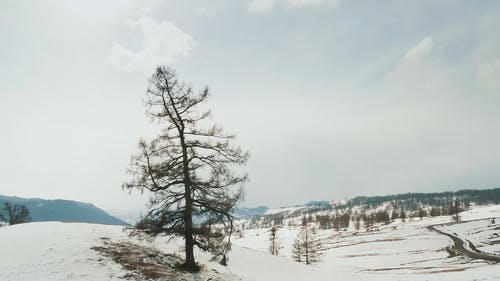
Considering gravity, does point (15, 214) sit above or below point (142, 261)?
below

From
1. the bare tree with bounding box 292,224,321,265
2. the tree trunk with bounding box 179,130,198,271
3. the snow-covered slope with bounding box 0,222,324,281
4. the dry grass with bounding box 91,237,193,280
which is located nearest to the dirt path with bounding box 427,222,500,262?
the bare tree with bounding box 292,224,321,265

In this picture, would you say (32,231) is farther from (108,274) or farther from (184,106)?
(184,106)

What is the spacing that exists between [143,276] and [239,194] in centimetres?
616

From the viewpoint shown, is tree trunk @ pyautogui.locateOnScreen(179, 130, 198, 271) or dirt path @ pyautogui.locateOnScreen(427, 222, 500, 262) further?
dirt path @ pyautogui.locateOnScreen(427, 222, 500, 262)

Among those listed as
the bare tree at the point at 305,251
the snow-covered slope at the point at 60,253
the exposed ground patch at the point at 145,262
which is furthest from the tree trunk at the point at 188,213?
the bare tree at the point at 305,251

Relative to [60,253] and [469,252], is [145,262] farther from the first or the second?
[469,252]

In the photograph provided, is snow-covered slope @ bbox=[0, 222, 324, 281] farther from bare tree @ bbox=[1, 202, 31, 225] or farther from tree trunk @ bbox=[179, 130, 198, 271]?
bare tree @ bbox=[1, 202, 31, 225]

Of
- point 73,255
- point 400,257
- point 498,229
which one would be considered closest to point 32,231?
point 73,255

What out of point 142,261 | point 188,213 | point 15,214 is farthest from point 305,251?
point 15,214

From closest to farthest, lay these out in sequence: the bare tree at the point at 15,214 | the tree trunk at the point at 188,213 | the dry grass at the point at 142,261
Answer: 1. the dry grass at the point at 142,261
2. the tree trunk at the point at 188,213
3. the bare tree at the point at 15,214

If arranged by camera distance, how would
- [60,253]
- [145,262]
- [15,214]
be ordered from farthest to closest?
[15,214] → [145,262] → [60,253]

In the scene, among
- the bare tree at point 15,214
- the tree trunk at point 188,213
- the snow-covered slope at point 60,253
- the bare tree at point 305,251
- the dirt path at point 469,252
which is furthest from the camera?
the bare tree at point 15,214

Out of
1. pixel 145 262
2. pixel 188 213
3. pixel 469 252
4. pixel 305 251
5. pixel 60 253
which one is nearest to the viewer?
pixel 188 213

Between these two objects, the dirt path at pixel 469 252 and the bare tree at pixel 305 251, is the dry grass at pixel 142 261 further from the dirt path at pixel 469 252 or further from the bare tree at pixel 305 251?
the dirt path at pixel 469 252
